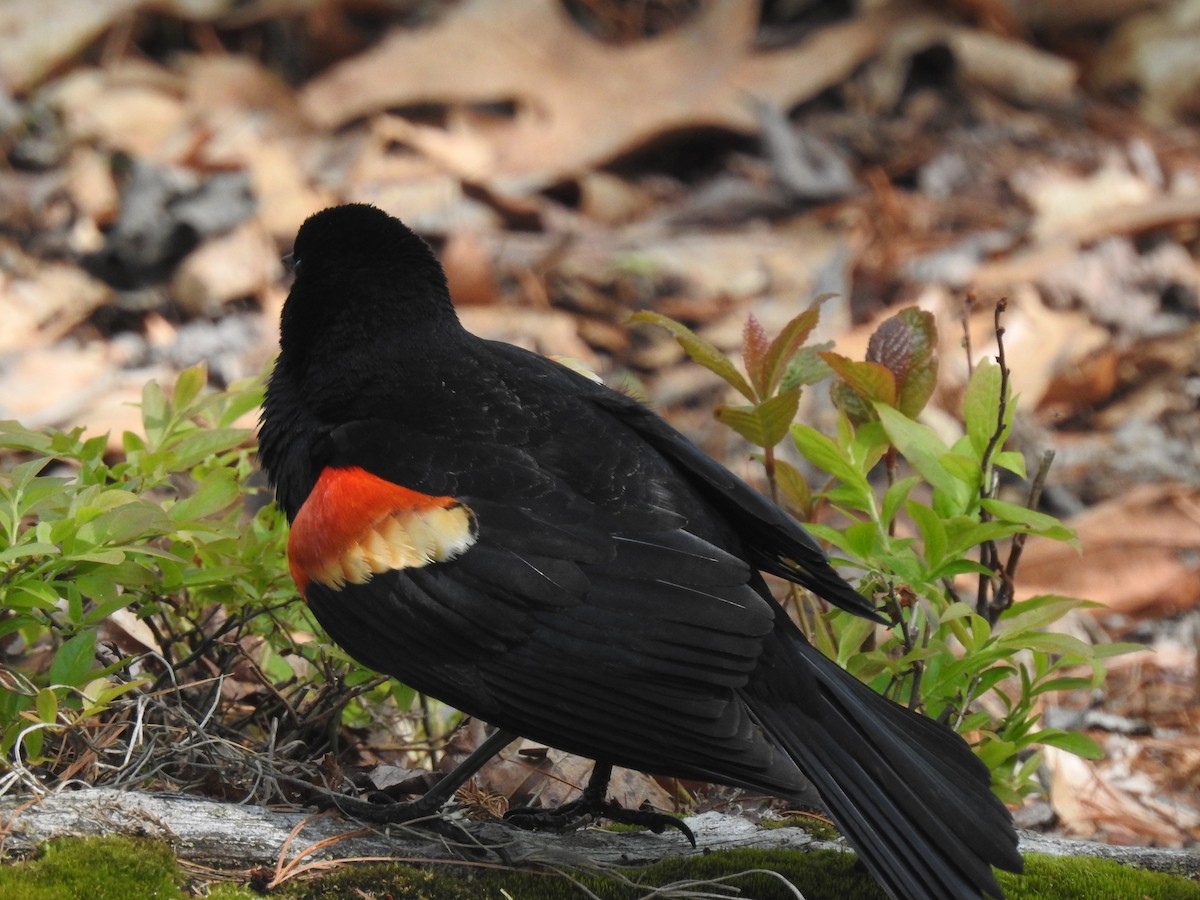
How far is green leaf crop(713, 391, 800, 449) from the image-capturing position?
3.19 meters

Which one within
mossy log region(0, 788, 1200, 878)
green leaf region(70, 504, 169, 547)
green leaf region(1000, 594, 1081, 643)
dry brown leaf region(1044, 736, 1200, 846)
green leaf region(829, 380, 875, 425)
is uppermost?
green leaf region(829, 380, 875, 425)

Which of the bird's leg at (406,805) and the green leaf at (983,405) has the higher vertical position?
the green leaf at (983,405)

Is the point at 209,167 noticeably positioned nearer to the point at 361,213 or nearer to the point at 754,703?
the point at 361,213

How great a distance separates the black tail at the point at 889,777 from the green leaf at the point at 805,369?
0.72 m

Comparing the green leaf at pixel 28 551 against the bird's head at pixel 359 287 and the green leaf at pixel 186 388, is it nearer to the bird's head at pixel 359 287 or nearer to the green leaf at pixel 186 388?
the green leaf at pixel 186 388

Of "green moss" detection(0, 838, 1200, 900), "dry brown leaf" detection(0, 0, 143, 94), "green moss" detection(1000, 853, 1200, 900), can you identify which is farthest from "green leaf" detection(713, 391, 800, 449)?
"dry brown leaf" detection(0, 0, 143, 94)

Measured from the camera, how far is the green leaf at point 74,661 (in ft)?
9.06

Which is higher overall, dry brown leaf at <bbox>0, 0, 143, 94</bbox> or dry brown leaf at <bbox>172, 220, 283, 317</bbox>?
dry brown leaf at <bbox>0, 0, 143, 94</bbox>

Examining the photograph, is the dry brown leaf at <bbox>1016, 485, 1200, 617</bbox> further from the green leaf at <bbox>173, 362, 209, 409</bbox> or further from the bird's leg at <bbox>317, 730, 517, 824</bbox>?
the green leaf at <bbox>173, 362, 209, 409</bbox>

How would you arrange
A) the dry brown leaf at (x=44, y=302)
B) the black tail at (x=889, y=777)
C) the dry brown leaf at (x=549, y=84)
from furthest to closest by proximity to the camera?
the dry brown leaf at (x=549, y=84), the dry brown leaf at (x=44, y=302), the black tail at (x=889, y=777)

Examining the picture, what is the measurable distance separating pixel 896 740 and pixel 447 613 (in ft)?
3.13

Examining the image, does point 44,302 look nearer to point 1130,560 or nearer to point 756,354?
point 756,354

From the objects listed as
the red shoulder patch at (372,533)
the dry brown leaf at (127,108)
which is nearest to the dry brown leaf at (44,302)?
the dry brown leaf at (127,108)

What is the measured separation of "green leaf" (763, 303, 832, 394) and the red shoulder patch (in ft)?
2.88
